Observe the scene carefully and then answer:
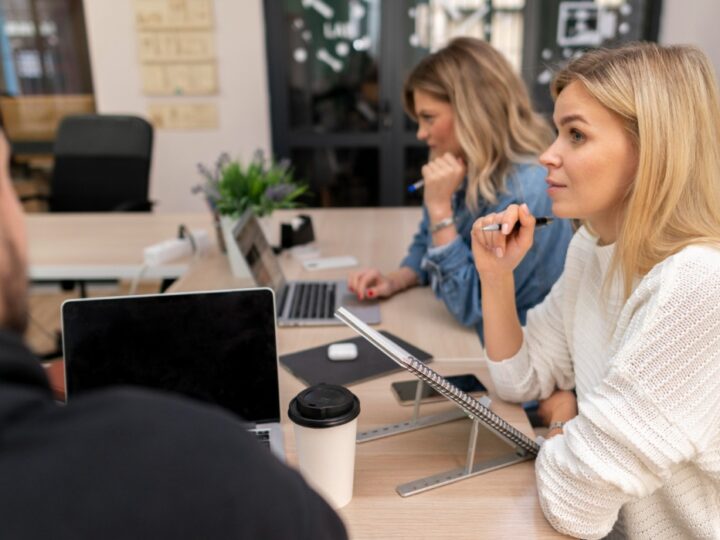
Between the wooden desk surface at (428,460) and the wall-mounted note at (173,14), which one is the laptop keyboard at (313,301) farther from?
the wall-mounted note at (173,14)

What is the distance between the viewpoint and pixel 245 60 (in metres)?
3.72

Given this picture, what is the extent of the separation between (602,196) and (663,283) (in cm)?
19

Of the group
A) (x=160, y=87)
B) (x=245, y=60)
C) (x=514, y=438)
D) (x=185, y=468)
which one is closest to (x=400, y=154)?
(x=245, y=60)

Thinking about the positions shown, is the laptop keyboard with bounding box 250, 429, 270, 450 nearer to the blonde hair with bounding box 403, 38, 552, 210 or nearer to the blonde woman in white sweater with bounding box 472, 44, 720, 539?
the blonde woman in white sweater with bounding box 472, 44, 720, 539

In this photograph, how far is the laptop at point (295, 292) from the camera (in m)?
1.51

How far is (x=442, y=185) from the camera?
1604 millimetres

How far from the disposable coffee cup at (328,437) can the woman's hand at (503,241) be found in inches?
17.3

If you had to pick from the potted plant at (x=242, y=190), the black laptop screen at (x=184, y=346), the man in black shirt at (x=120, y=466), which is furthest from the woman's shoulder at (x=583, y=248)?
the potted plant at (x=242, y=190)

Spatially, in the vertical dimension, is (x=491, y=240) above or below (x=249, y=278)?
above

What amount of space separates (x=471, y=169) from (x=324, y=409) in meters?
0.98

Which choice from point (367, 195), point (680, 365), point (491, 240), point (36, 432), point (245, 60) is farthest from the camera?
point (367, 195)

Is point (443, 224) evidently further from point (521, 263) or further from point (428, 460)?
point (428, 460)

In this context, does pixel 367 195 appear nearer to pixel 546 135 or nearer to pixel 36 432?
pixel 546 135

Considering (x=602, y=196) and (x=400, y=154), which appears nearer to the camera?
(x=602, y=196)
